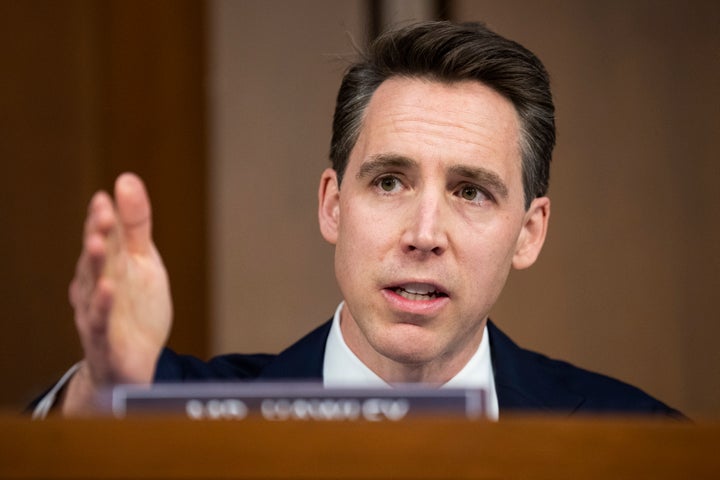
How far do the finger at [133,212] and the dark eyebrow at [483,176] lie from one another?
24.4 inches

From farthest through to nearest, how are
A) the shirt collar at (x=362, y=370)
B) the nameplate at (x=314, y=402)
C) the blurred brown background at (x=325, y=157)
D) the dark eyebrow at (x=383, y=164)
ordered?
the blurred brown background at (x=325, y=157) → the shirt collar at (x=362, y=370) → the dark eyebrow at (x=383, y=164) → the nameplate at (x=314, y=402)

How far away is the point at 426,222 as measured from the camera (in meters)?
1.63

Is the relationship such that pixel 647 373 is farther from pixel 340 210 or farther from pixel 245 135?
pixel 340 210

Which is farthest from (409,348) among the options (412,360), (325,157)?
(325,157)

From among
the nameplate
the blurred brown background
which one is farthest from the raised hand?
the blurred brown background

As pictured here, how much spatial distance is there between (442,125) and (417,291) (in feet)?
0.93

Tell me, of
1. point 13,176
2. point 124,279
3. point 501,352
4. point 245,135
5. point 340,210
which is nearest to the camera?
point 124,279

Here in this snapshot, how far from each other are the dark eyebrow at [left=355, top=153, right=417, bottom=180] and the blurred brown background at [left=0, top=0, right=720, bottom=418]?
4.30ft

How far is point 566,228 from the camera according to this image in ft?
10.9

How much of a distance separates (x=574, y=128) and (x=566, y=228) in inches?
11.9

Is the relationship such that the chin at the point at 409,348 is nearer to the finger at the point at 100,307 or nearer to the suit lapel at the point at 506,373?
the suit lapel at the point at 506,373

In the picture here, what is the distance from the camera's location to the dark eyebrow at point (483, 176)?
1.71 meters

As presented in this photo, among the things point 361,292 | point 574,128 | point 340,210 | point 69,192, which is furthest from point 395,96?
point 574,128

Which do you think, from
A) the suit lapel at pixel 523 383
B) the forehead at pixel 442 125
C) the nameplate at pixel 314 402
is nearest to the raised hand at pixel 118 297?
the nameplate at pixel 314 402
